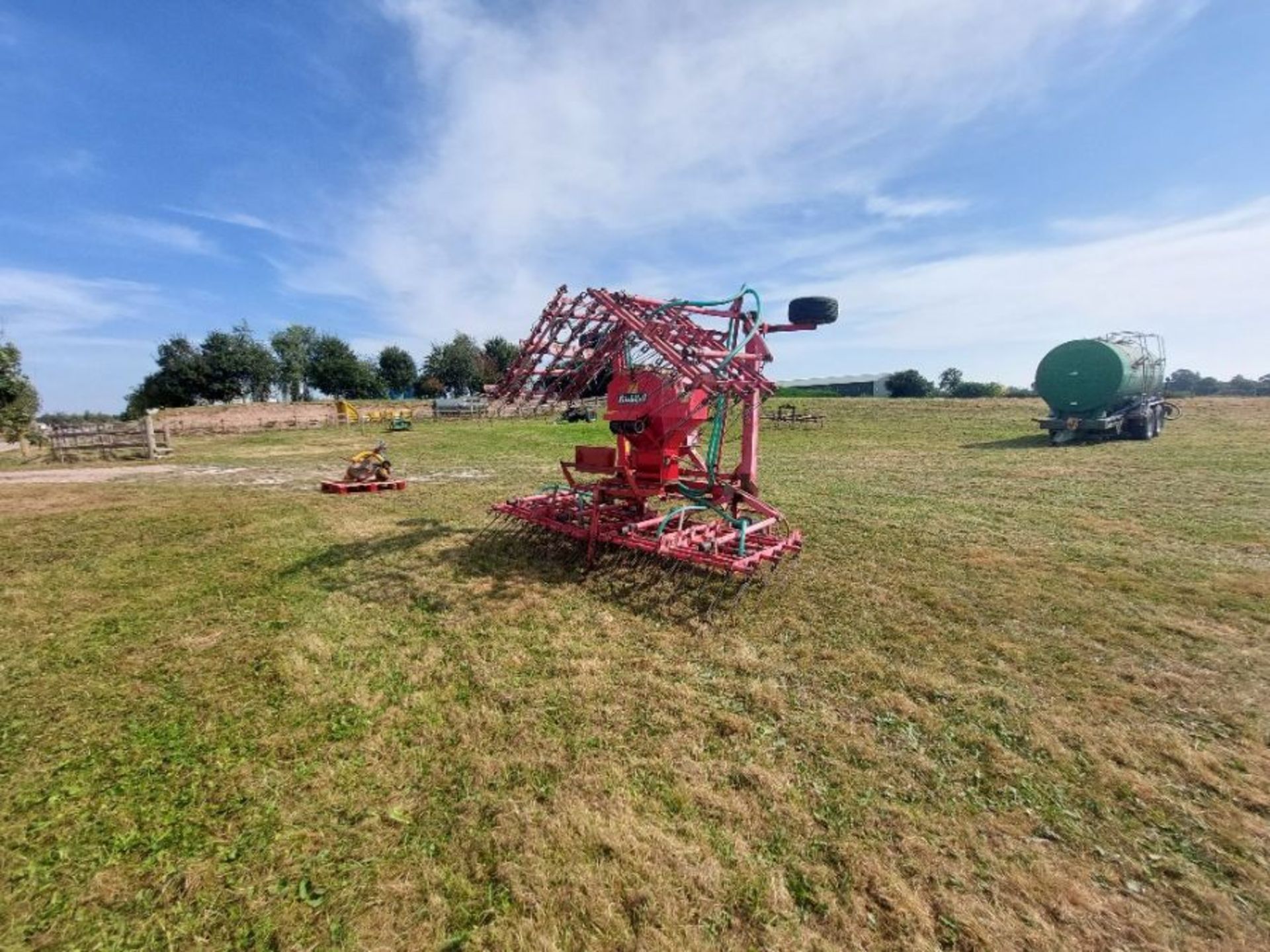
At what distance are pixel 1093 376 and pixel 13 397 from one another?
38.2m

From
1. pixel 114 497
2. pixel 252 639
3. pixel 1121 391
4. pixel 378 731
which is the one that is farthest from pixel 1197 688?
pixel 1121 391

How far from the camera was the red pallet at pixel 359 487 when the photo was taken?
1466 cm

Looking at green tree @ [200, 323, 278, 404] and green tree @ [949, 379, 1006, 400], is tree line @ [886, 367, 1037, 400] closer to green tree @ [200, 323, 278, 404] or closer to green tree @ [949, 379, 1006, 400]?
green tree @ [949, 379, 1006, 400]

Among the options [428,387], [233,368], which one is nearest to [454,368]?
[428,387]

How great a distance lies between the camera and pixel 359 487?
14.8m

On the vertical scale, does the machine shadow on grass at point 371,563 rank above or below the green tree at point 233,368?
below

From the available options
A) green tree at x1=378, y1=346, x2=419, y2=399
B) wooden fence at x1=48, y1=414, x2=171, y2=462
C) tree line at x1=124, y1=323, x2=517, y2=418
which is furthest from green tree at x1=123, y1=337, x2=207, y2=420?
wooden fence at x1=48, y1=414, x2=171, y2=462

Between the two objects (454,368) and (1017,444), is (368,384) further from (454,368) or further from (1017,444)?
(1017,444)

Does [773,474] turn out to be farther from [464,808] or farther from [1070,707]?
[464,808]

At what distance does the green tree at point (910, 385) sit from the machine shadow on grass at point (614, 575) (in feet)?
196

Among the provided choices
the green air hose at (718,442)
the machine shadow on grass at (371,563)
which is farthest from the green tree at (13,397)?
the green air hose at (718,442)

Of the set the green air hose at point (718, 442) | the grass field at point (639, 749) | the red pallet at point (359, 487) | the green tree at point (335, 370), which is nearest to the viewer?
the grass field at point (639, 749)

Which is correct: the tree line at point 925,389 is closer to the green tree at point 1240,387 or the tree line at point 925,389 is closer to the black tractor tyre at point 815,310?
the green tree at point 1240,387

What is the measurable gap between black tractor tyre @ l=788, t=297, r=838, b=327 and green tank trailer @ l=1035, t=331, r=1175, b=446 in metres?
20.4
